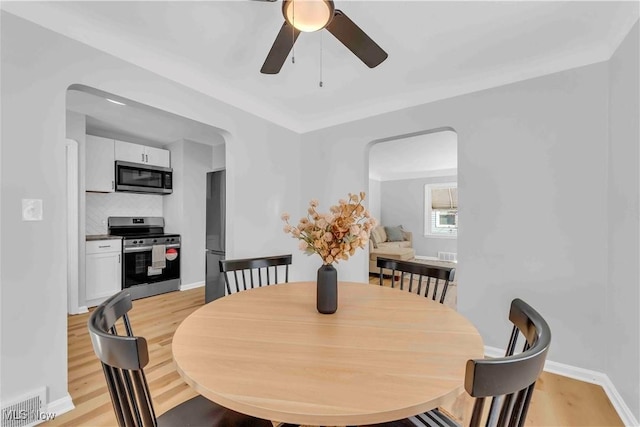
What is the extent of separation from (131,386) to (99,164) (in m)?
4.02

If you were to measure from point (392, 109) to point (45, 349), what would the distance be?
3.25 metres

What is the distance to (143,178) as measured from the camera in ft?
13.8

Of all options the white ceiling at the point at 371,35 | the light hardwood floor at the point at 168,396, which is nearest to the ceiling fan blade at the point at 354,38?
the white ceiling at the point at 371,35

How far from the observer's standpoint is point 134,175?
4.08 meters

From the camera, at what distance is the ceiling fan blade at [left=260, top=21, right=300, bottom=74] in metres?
1.38

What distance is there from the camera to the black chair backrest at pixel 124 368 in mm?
681

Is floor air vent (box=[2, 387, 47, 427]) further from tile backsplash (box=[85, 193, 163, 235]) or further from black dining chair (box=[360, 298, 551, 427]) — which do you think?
tile backsplash (box=[85, 193, 163, 235])

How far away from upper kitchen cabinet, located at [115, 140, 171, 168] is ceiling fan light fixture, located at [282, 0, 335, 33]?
150 inches

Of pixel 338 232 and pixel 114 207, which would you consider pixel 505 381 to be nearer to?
pixel 338 232

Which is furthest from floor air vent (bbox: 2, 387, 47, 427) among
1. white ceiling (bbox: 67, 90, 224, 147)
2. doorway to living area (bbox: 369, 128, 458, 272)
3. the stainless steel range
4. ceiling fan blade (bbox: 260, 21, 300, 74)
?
doorway to living area (bbox: 369, 128, 458, 272)

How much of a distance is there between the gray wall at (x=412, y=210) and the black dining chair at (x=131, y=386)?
23.9 ft

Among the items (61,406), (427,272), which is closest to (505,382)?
(427,272)

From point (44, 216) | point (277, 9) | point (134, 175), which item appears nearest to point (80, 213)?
point (134, 175)

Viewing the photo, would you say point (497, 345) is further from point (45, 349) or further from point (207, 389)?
point (45, 349)
